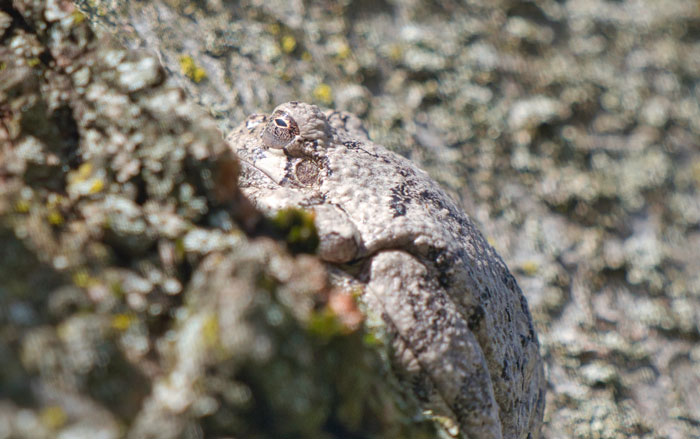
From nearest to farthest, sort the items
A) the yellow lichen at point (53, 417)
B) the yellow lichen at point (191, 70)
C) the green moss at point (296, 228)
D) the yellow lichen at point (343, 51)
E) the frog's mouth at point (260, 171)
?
the yellow lichen at point (53, 417) < the green moss at point (296, 228) < the frog's mouth at point (260, 171) < the yellow lichen at point (191, 70) < the yellow lichen at point (343, 51)

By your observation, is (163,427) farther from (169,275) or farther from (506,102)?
(506,102)

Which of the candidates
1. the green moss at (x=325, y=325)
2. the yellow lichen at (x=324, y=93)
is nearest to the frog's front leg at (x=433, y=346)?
the green moss at (x=325, y=325)

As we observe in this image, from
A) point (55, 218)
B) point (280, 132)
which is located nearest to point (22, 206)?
point (55, 218)

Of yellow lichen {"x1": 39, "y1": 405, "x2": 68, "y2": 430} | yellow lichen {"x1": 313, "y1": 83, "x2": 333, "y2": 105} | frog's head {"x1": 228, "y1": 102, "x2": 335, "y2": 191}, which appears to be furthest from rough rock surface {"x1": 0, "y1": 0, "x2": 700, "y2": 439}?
yellow lichen {"x1": 39, "y1": 405, "x2": 68, "y2": 430}

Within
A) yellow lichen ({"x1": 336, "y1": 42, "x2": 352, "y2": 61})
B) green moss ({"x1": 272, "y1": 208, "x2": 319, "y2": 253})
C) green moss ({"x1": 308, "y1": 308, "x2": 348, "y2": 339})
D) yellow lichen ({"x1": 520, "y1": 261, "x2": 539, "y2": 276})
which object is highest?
green moss ({"x1": 272, "y1": 208, "x2": 319, "y2": 253})

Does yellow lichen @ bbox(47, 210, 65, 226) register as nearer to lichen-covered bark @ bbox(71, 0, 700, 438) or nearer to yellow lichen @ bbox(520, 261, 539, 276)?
lichen-covered bark @ bbox(71, 0, 700, 438)

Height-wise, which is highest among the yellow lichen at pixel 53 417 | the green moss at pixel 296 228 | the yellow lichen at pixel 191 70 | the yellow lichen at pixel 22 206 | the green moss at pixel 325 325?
the yellow lichen at pixel 22 206

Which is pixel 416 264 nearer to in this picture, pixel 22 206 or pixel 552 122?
pixel 22 206

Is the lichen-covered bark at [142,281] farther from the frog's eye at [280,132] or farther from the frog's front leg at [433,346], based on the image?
the frog's eye at [280,132]

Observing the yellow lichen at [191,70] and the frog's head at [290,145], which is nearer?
the frog's head at [290,145]
